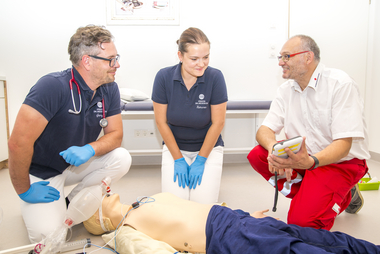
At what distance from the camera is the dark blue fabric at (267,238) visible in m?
0.98

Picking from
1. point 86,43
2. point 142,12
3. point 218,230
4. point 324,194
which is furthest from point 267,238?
point 142,12

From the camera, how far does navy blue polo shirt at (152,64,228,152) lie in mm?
1810

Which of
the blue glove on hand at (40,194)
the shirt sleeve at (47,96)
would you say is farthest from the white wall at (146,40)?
the blue glove on hand at (40,194)

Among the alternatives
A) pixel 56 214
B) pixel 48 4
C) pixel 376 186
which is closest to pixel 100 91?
pixel 56 214

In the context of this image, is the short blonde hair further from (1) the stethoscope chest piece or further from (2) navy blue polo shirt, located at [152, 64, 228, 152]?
(2) navy blue polo shirt, located at [152, 64, 228, 152]

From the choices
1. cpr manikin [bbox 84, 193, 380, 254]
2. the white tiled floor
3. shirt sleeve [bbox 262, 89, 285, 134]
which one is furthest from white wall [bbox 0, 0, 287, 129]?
cpr manikin [bbox 84, 193, 380, 254]

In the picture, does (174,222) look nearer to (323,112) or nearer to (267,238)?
(267,238)

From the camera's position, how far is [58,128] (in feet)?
4.66

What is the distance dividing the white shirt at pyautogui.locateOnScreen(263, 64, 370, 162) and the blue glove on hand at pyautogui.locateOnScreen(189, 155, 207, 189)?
1.65 feet

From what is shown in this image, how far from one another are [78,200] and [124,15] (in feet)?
6.87

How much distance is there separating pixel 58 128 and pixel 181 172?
0.81 metres

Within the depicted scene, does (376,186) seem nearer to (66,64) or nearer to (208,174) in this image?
(208,174)

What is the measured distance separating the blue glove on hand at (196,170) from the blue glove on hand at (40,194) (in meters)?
0.82

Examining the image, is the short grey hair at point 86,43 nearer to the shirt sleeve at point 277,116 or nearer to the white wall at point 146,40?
the shirt sleeve at point 277,116
